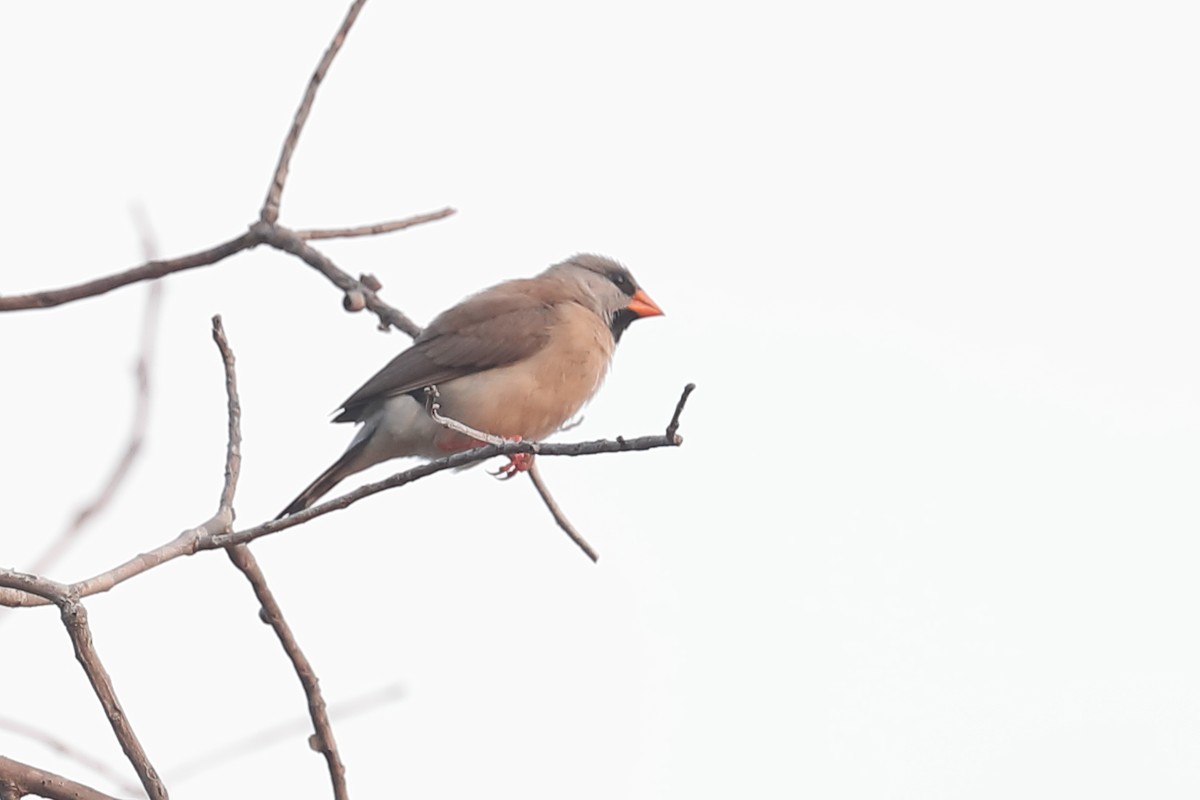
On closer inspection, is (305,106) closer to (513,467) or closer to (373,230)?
(373,230)

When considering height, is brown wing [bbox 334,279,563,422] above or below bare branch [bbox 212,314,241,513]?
above

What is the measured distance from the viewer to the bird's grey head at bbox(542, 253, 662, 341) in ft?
23.7

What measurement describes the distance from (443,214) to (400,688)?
4.49 ft

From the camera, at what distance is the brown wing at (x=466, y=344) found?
609 cm

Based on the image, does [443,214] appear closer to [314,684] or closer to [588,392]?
[314,684]

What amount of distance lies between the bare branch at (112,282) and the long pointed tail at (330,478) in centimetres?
231

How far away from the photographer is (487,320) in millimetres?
6434

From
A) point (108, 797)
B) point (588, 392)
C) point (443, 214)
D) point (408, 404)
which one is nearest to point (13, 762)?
point (108, 797)

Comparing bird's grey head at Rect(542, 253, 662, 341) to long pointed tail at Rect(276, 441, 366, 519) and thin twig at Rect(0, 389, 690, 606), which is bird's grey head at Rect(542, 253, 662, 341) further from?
thin twig at Rect(0, 389, 690, 606)

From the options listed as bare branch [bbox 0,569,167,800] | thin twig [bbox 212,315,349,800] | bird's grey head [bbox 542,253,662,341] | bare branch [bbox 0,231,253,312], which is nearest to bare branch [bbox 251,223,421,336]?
bare branch [bbox 0,231,253,312]

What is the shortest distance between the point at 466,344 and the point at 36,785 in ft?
11.5

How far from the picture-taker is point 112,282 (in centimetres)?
310

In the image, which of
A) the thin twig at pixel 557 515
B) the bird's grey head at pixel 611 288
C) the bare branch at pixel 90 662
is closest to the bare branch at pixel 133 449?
the bare branch at pixel 90 662

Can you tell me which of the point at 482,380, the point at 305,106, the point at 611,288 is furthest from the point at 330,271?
the point at 611,288
